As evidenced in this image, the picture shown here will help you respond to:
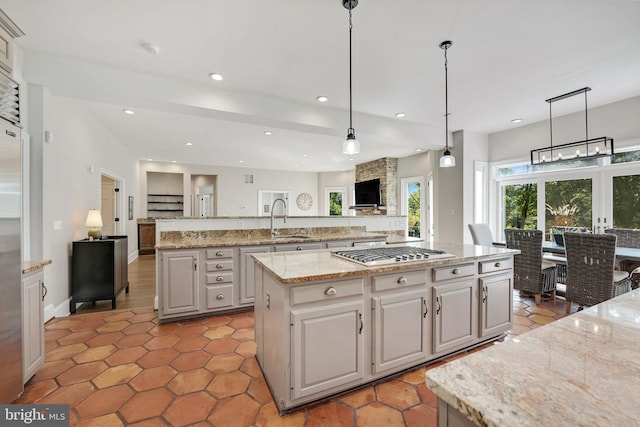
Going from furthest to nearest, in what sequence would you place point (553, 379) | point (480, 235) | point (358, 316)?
1. point (480, 235)
2. point (358, 316)
3. point (553, 379)

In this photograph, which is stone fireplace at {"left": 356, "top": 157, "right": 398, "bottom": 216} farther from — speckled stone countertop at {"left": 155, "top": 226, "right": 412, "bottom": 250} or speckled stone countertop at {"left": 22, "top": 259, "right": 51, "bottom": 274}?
speckled stone countertop at {"left": 22, "top": 259, "right": 51, "bottom": 274}

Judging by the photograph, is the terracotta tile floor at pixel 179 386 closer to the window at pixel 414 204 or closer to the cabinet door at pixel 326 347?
the cabinet door at pixel 326 347

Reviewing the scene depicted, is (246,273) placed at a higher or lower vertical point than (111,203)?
lower

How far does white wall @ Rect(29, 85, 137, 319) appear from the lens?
287cm

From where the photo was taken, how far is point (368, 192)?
826 centimetres

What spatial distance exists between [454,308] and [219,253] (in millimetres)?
2416

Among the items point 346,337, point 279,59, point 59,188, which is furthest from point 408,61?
point 59,188

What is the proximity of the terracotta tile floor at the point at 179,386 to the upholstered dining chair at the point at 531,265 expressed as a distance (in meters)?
0.85

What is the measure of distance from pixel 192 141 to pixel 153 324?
4198mm

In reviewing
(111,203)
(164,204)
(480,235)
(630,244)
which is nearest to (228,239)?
(480,235)

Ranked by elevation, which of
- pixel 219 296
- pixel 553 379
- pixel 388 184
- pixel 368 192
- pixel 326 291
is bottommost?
pixel 219 296

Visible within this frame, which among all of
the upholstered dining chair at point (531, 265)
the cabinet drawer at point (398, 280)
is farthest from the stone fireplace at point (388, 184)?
the cabinet drawer at point (398, 280)

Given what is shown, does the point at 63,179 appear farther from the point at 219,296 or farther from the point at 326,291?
the point at 326,291

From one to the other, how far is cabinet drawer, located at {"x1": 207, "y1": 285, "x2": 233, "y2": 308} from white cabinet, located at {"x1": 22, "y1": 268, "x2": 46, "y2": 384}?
53.6 inches
